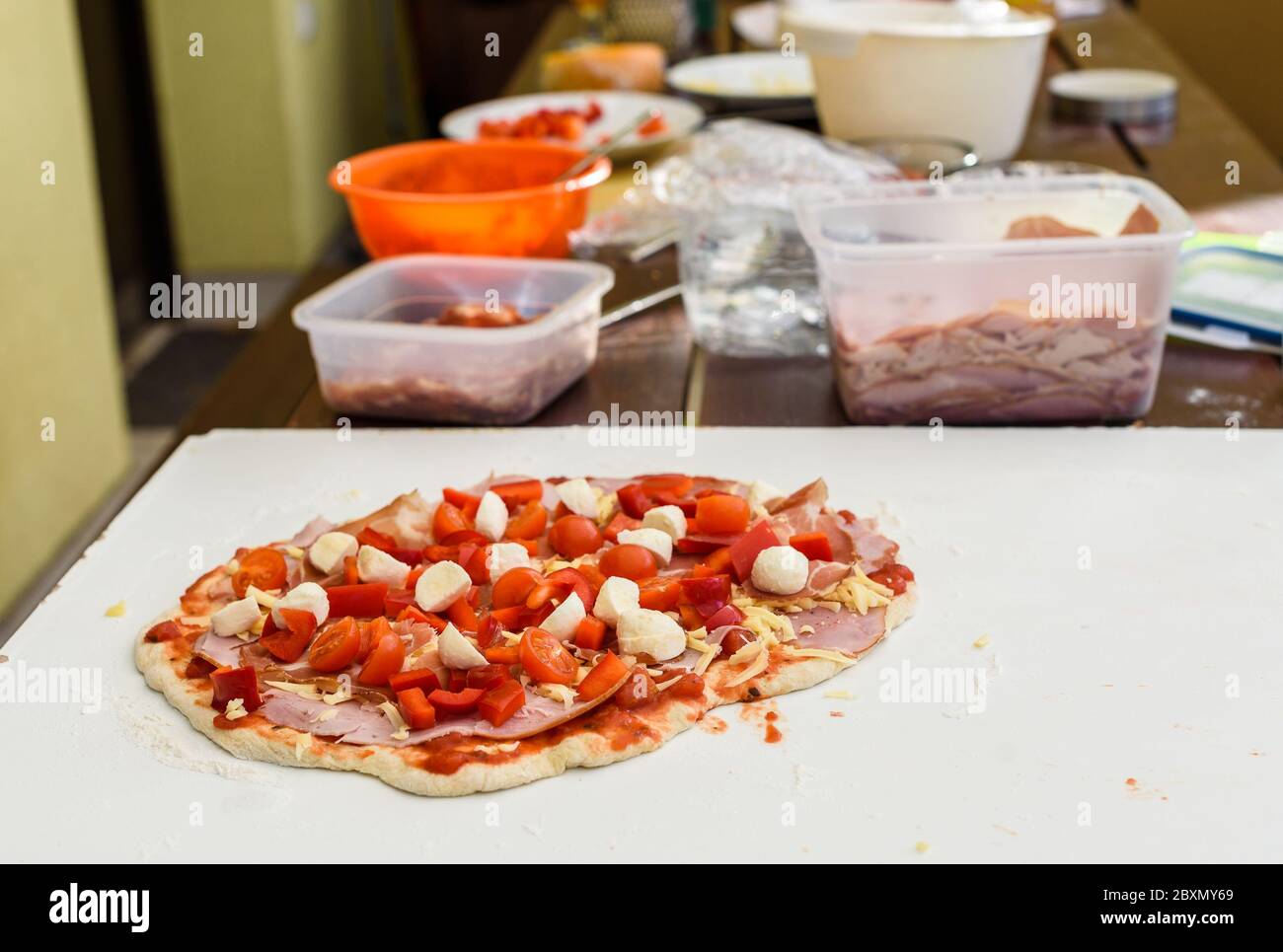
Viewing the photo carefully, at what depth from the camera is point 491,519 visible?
141 centimetres

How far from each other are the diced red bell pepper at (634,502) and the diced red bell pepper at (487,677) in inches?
12.3

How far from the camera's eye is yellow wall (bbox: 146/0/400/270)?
4598mm

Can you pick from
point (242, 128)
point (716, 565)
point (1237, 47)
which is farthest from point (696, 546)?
point (1237, 47)

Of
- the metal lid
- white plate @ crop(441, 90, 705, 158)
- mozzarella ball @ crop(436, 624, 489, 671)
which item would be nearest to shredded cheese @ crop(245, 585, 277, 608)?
mozzarella ball @ crop(436, 624, 489, 671)

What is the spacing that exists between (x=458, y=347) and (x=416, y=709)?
2.10 feet

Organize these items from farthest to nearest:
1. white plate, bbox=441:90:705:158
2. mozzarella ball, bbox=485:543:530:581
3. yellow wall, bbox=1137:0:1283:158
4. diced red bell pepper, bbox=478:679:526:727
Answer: yellow wall, bbox=1137:0:1283:158 < white plate, bbox=441:90:705:158 < mozzarella ball, bbox=485:543:530:581 < diced red bell pepper, bbox=478:679:526:727

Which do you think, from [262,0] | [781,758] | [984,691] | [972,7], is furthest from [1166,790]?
[262,0]

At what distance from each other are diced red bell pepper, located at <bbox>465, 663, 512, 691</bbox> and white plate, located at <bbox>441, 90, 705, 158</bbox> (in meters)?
1.61

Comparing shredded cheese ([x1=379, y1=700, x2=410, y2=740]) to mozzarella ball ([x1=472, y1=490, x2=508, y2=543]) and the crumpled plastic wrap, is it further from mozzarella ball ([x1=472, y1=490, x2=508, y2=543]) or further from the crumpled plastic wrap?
the crumpled plastic wrap

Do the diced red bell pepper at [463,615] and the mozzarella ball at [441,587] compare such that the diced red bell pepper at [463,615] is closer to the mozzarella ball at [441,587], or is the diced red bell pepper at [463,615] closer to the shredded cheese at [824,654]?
the mozzarella ball at [441,587]
